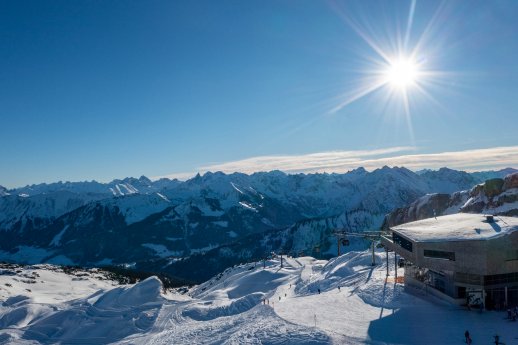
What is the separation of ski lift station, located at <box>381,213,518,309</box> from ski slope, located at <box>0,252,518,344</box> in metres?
1.62

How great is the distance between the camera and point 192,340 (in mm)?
44438

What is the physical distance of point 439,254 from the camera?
43.8m

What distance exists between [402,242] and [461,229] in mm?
7619

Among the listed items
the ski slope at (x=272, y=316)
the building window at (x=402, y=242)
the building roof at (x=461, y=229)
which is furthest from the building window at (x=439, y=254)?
the ski slope at (x=272, y=316)

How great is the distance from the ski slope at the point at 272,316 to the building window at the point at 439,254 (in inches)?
184

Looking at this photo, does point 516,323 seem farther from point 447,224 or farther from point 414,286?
point 447,224

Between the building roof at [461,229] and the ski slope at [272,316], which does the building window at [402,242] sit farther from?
the ski slope at [272,316]

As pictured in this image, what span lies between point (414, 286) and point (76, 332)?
4892 cm

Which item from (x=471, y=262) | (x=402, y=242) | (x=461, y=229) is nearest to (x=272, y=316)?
(x=402, y=242)

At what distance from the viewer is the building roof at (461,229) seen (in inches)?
1649

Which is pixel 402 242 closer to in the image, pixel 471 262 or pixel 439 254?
pixel 439 254

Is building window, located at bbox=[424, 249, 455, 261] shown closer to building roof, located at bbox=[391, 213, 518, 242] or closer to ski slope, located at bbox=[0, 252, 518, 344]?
building roof, located at bbox=[391, 213, 518, 242]

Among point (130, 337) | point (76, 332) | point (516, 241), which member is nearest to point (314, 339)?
point (516, 241)

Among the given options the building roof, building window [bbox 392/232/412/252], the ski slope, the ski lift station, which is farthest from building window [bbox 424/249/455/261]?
the ski slope
